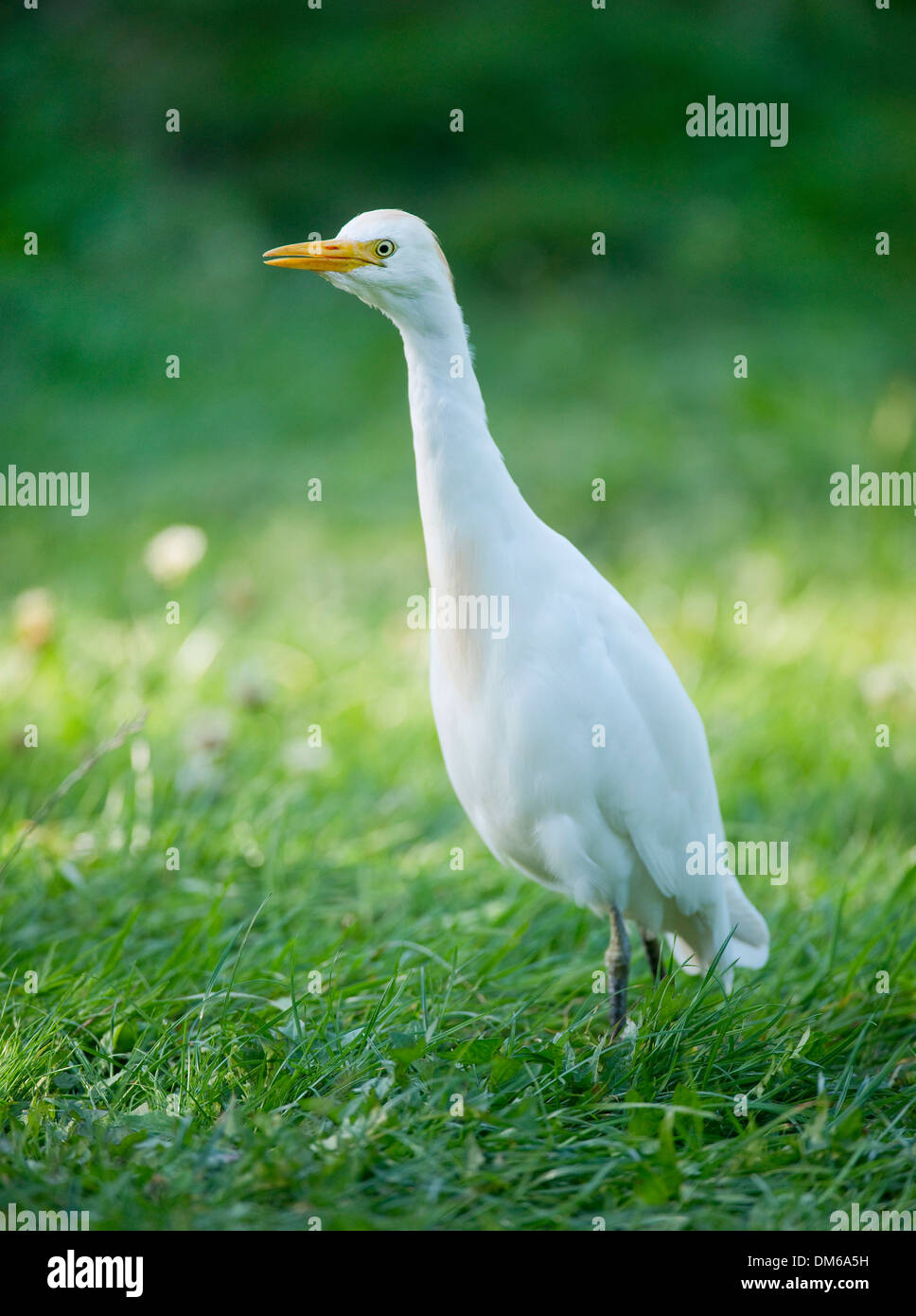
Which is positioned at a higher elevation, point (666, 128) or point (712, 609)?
point (666, 128)

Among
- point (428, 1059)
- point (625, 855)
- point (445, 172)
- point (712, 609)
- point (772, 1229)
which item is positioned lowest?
point (772, 1229)

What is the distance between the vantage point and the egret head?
98.0 inches

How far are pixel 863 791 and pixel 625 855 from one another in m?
1.69

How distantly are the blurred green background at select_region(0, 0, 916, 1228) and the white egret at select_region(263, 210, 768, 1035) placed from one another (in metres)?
0.51

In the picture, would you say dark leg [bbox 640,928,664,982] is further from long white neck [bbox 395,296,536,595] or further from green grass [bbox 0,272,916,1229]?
long white neck [bbox 395,296,536,595]

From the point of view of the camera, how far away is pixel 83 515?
261 inches

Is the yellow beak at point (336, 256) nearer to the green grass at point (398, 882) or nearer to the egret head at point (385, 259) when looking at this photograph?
the egret head at point (385, 259)

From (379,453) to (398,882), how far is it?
4.29m

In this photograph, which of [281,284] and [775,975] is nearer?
[775,975]

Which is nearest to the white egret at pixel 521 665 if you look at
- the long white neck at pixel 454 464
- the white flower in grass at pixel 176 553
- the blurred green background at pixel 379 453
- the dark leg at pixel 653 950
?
the long white neck at pixel 454 464

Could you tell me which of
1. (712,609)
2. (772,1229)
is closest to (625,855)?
(772,1229)

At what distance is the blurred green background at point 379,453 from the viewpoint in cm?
327

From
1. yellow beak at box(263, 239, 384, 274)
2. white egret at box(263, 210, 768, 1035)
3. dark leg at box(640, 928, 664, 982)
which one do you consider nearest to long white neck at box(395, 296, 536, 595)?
white egret at box(263, 210, 768, 1035)

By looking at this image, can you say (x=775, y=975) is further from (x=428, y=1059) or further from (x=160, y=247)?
(x=160, y=247)
